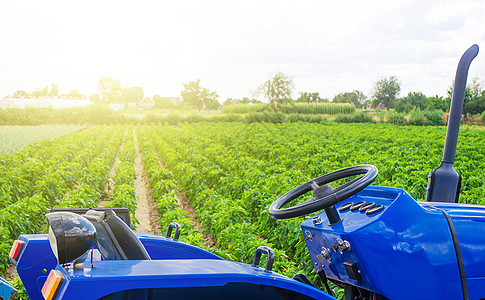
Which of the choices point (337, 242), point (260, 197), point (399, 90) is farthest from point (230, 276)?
point (399, 90)

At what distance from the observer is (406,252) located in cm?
170

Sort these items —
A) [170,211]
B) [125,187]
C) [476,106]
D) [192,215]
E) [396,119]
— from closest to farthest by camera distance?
[170,211] < [125,187] < [192,215] < [476,106] < [396,119]

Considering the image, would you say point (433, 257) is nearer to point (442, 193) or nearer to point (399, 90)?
point (442, 193)

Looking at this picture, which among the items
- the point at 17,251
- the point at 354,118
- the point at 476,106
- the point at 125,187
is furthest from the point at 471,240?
the point at 476,106

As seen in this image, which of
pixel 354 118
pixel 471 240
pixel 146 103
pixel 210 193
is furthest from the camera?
pixel 146 103

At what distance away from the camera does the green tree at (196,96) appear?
93.8 m

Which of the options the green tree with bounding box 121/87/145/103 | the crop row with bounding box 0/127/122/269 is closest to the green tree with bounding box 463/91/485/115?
the crop row with bounding box 0/127/122/269

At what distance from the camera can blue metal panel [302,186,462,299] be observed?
171cm

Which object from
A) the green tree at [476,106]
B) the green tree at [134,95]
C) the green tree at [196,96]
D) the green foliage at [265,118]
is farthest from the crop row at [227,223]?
the green tree at [134,95]

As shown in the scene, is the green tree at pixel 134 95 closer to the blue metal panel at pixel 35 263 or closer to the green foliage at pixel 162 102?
the green foliage at pixel 162 102

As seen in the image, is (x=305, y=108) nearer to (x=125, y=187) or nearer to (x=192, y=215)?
(x=192, y=215)

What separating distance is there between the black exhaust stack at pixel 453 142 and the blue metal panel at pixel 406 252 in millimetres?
481

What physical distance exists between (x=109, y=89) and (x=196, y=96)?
21.9 metres

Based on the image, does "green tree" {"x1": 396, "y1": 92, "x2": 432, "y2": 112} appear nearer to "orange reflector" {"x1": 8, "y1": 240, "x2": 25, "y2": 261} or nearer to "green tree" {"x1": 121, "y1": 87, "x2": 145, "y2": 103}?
"orange reflector" {"x1": 8, "y1": 240, "x2": 25, "y2": 261}
